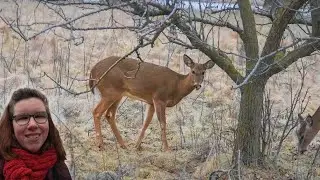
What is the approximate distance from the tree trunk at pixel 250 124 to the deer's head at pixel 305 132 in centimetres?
179

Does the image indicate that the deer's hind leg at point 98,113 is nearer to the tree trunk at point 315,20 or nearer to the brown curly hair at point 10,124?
the tree trunk at point 315,20

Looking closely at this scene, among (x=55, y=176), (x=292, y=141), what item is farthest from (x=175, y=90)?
(x=55, y=176)

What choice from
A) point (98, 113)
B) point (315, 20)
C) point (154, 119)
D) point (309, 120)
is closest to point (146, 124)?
point (98, 113)

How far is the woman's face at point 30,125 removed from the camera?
3.13 metres

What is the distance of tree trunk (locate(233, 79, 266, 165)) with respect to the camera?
253 inches

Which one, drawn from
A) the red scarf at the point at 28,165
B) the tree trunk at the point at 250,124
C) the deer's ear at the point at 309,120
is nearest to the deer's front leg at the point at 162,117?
the tree trunk at the point at 250,124

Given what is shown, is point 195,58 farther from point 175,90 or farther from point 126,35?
point 175,90

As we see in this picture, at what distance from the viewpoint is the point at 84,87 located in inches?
416

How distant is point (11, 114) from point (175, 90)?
5757 millimetres

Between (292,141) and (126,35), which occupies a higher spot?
(126,35)

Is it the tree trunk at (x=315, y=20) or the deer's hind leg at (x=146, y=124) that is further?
the deer's hind leg at (x=146, y=124)

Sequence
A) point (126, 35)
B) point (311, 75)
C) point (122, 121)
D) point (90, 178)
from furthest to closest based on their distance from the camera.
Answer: point (126, 35), point (311, 75), point (122, 121), point (90, 178)

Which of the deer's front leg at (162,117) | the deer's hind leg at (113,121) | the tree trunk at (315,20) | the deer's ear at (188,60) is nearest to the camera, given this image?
the tree trunk at (315,20)

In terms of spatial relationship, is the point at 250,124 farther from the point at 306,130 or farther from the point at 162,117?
the point at 306,130
